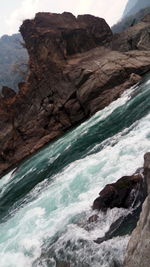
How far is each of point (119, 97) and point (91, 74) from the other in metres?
6.48

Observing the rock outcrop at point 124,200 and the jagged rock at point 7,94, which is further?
the jagged rock at point 7,94

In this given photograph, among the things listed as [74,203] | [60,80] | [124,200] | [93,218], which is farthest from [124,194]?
[60,80]

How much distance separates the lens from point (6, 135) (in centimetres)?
4994

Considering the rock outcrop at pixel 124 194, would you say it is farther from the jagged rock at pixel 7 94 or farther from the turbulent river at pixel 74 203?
the jagged rock at pixel 7 94

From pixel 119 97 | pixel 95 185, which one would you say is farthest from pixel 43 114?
pixel 95 185

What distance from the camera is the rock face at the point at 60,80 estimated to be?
4284cm

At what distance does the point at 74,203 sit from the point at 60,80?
33.1 metres

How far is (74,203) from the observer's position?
16500mm

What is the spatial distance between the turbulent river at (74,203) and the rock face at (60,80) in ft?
44.6

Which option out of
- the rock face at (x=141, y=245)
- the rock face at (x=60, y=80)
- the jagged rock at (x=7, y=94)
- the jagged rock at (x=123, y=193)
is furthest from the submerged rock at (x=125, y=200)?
the jagged rock at (x=7, y=94)

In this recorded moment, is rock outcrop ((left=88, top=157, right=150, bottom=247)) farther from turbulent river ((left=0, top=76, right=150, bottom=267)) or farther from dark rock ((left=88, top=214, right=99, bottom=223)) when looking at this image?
turbulent river ((left=0, top=76, right=150, bottom=267))

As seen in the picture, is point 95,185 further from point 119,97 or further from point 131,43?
point 131,43

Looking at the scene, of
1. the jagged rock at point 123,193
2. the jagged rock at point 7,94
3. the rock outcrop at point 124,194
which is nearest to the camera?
the rock outcrop at point 124,194

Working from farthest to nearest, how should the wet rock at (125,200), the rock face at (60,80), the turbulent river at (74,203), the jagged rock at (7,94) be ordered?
1. the jagged rock at (7,94)
2. the rock face at (60,80)
3. the turbulent river at (74,203)
4. the wet rock at (125,200)
